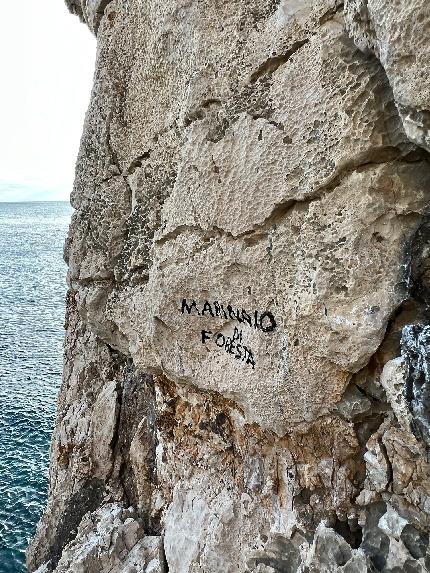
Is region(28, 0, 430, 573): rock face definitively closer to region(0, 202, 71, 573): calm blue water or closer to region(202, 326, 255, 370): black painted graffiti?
region(202, 326, 255, 370): black painted graffiti

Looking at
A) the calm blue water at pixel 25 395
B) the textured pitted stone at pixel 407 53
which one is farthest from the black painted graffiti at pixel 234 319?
the calm blue water at pixel 25 395

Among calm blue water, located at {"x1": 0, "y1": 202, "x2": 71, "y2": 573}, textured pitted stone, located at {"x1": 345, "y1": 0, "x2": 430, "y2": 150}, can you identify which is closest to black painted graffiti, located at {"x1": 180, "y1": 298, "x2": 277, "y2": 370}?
textured pitted stone, located at {"x1": 345, "y1": 0, "x2": 430, "y2": 150}

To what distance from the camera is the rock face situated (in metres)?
4.97

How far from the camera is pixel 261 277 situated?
588cm

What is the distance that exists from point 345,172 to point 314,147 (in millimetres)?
439

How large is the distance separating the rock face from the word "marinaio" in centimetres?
3

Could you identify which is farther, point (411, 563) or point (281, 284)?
point (281, 284)

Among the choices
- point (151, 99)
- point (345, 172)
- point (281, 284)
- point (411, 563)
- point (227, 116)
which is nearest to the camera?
point (411, 563)

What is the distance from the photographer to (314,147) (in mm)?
5285

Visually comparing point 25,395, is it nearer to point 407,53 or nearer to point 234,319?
point 234,319

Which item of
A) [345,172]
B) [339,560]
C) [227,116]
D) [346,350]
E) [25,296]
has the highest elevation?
[227,116]

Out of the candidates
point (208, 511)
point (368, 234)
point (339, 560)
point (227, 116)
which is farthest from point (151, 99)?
point (339, 560)

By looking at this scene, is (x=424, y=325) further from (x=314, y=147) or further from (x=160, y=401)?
(x=160, y=401)

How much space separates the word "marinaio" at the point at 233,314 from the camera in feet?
19.3
